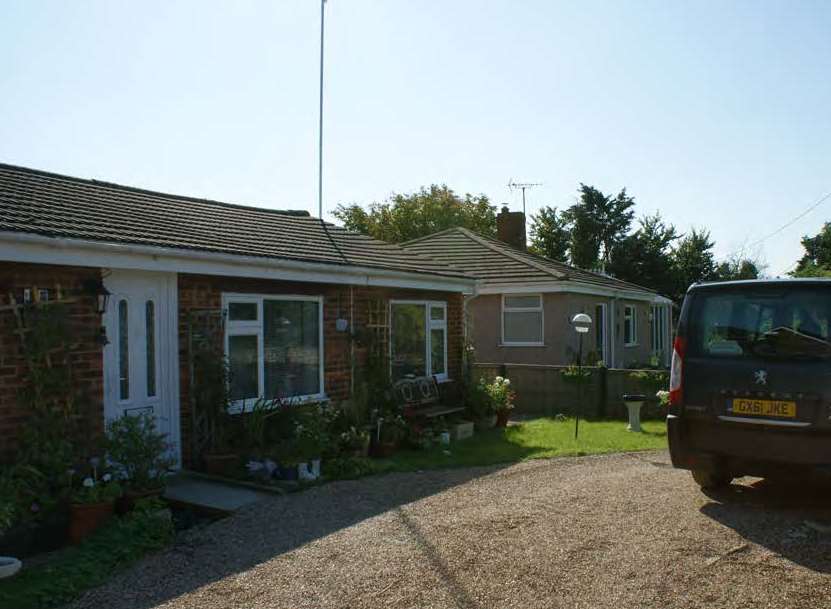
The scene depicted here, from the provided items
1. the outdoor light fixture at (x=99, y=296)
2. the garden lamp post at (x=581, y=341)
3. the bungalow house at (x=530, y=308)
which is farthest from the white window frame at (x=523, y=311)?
the outdoor light fixture at (x=99, y=296)

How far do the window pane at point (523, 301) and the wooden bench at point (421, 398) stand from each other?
20.5ft

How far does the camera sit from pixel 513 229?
82.4ft

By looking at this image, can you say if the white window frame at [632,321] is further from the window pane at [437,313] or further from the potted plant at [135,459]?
the potted plant at [135,459]

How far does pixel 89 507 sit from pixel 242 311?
12.0 ft

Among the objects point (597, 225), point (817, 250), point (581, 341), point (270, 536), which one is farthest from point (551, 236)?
point (270, 536)

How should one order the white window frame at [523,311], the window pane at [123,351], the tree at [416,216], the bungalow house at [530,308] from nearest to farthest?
the window pane at [123,351], the bungalow house at [530,308], the white window frame at [523,311], the tree at [416,216]

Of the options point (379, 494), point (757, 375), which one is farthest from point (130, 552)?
point (757, 375)

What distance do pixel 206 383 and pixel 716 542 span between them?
552cm

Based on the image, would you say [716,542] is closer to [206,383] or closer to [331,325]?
[206,383]

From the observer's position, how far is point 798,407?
20.8 ft

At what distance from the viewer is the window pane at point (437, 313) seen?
13.5 m

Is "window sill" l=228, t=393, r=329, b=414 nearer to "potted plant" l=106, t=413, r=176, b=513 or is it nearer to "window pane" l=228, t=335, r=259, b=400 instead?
"window pane" l=228, t=335, r=259, b=400

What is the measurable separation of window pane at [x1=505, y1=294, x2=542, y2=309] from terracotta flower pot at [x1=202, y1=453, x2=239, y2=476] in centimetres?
1166

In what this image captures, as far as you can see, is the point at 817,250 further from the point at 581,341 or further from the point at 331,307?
the point at 331,307
